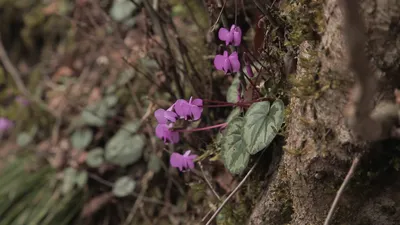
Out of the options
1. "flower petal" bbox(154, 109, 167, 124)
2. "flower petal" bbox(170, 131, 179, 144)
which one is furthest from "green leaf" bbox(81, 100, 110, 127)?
"flower petal" bbox(154, 109, 167, 124)

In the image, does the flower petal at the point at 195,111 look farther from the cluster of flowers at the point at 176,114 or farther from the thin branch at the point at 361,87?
the thin branch at the point at 361,87

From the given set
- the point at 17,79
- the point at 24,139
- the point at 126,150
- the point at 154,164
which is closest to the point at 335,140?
the point at 154,164

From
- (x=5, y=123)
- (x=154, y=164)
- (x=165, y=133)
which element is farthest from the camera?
(x=5, y=123)

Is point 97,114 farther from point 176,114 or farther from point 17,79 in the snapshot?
point 176,114

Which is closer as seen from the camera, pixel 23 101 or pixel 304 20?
pixel 304 20

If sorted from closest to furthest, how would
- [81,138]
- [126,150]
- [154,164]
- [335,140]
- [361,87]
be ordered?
[361,87] → [335,140] → [154,164] → [126,150] → [81,138]

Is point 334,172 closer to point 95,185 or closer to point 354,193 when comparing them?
point 354,193

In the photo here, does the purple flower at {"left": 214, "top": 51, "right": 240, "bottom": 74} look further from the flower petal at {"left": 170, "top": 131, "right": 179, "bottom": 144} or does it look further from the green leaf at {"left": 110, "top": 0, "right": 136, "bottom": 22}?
the green leaf at {"left": 110, "top": 0, "right": 136, "bottom": 22}

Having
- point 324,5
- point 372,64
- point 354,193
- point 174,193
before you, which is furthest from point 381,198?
point 174,193

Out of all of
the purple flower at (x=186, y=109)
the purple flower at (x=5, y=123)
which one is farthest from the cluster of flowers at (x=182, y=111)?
the purple flower at (x=5, y=123)
